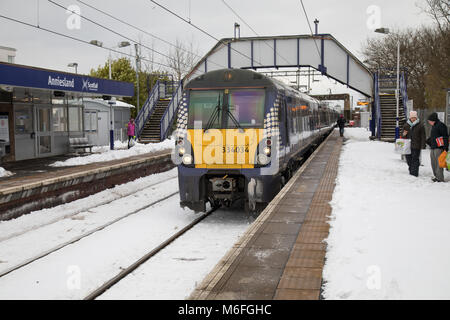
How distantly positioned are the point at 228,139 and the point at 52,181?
208 inches

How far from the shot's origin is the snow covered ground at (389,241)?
4.52m

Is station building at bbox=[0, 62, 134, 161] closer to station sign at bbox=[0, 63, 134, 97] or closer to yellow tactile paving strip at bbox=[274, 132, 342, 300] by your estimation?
station sign at bbox=[0, 63, 134, 97]

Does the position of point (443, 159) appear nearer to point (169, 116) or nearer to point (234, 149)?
point (234, 149)

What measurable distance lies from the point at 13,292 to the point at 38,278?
528mm

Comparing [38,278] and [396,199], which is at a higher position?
[396,199]

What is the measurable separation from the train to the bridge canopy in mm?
21480

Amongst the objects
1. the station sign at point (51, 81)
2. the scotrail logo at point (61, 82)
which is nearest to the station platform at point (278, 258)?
the station sign at point (51, 81)

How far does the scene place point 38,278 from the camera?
675 centimetres

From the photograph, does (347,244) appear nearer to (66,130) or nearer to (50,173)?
(50,173)

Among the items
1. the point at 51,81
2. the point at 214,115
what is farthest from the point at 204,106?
the point at 51,81

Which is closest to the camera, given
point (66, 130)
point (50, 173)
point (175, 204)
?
point (175, 204)

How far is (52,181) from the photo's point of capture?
12.0 meters
